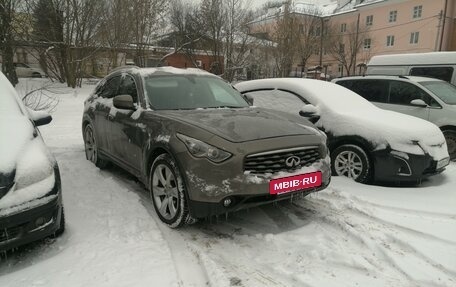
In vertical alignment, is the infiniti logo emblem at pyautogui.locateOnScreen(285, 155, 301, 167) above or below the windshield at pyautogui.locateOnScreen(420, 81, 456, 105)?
below

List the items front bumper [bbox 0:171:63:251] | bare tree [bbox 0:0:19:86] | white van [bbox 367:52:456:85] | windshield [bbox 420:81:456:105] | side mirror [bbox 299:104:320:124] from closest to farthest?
1. front bumper [bbox 0:171:63:251]
2. side mirror [bbox 299:104:320:124]
3. windshield [bbox 420:81:456:105]
4. white van [bbox 367:52:456:85]
5. bare tree [bbox 0:0:19:86]

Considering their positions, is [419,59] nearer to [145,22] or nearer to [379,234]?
[379,234]

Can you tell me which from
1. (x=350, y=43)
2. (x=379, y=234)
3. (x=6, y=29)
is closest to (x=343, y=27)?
(x=350, y=43)

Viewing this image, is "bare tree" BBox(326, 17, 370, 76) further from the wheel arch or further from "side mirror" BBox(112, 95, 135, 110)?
"side mirror" BBox(112, 95, 135, 110)

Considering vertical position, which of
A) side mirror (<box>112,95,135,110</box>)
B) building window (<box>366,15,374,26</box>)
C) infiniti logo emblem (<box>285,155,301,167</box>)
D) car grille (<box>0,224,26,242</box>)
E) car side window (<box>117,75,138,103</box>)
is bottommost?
car grille (<box>0,224,26,242</box>)

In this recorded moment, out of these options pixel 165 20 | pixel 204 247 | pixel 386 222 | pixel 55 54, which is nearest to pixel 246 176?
pixel 204 247

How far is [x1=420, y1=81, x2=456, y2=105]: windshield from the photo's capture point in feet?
24.3

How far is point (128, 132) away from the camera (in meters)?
4.53

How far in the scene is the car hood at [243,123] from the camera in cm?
350

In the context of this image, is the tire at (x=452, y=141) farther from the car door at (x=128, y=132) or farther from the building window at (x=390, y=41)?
the building window at (x=390, y=41)

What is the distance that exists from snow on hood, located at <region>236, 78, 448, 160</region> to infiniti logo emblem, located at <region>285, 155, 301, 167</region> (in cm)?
199

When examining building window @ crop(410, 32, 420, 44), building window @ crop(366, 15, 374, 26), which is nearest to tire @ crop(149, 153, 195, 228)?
building window @ crop(410, 32, 420, 44)

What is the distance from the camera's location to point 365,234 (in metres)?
3.57

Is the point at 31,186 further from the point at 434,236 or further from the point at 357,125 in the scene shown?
the point at 357,125
